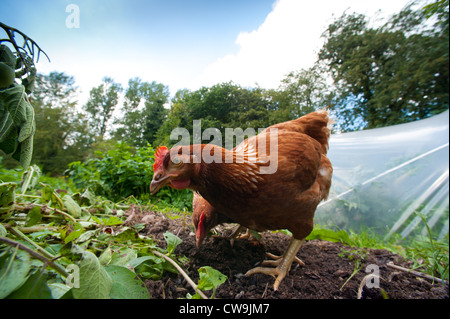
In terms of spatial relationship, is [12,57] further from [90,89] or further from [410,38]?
[410,38]

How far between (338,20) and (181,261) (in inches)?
58.9

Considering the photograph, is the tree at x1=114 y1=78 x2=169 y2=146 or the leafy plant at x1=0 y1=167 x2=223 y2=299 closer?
the leafy plant at x1=0 y1=167 x2=223 y2=299

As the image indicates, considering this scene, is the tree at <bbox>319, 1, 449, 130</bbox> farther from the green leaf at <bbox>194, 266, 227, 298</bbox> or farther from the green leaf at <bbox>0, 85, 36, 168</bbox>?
the green leaf at <bbox>0, 85, 36, 168</bbox>

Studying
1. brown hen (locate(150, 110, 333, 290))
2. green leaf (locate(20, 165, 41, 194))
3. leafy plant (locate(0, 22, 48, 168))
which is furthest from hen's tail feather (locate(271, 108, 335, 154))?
green leaf (locate(20, 165, 41, 194))

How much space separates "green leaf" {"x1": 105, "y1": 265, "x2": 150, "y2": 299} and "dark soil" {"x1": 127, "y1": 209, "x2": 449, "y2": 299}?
13 cm

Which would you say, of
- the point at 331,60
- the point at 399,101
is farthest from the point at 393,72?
the point at 331,60

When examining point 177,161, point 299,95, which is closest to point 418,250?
point 299,95

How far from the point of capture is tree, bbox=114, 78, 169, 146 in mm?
820

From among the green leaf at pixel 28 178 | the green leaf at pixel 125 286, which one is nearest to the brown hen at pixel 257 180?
the green leaf at pixel 125 286

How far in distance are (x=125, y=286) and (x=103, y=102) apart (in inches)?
27.0

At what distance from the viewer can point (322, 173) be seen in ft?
3.69

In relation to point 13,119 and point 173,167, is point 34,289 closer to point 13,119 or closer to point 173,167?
point 13,119

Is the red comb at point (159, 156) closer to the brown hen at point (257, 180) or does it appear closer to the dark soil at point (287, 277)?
the brown hen at point (257, 180)

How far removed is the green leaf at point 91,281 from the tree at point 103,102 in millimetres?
586
